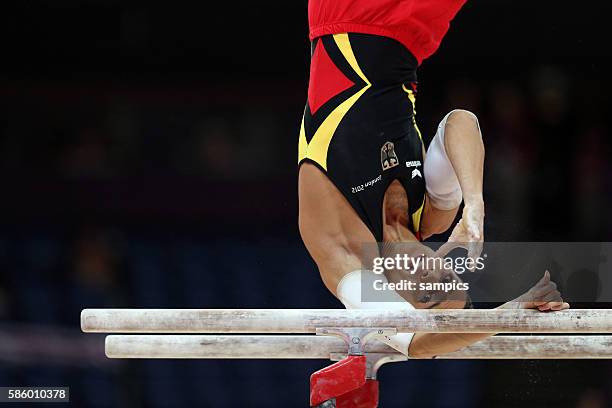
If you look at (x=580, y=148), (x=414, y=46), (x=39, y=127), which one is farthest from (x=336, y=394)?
(x=39, y=127)

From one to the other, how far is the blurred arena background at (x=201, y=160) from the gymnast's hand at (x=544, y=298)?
81.3 inches

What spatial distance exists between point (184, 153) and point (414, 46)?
380 cm

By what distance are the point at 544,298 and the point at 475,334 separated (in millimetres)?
285

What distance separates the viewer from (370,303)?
2.90 meters

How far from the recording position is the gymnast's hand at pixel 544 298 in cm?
273

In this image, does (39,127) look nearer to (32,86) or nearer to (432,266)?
(32,86)

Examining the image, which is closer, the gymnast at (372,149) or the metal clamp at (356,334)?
the metal clamp at (356,334)

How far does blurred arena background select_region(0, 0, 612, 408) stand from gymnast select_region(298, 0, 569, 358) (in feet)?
5.80

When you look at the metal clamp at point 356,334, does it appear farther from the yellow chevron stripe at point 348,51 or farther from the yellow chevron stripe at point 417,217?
the yellow chevron stripe at point 348,51

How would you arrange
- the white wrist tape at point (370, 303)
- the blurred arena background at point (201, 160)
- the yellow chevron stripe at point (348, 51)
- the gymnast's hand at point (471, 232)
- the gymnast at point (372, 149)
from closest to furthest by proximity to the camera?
the gymnast's hand at point (471, 232) → the white wrist tape at point (370, 303) → the gymnast at point (372, 149) → the yellow chevron stripe at point (348, 51) → the blurred arena background at point (201, 160)

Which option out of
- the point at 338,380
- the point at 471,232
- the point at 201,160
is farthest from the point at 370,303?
the point at 201,160

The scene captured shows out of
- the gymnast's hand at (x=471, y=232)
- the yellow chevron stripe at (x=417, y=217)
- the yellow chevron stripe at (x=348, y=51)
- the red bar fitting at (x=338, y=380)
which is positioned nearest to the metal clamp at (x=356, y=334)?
the red bar fitting at (x=338, y=380)

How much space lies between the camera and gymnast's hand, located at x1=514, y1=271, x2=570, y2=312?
2.73m

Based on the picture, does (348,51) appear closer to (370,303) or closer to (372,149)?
(372,149)
